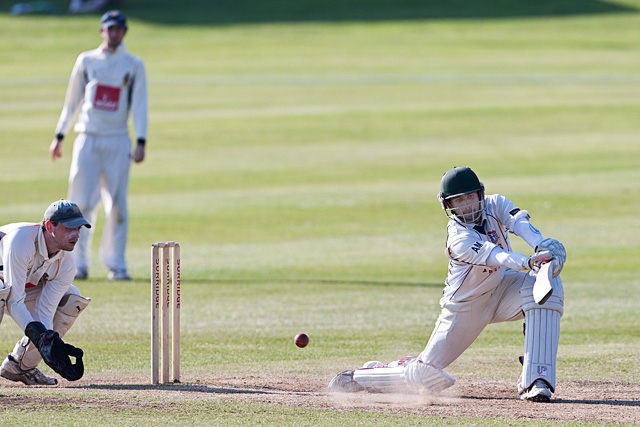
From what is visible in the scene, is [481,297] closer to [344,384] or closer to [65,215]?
[344,384]

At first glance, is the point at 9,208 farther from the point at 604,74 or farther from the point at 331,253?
the point at 604,74

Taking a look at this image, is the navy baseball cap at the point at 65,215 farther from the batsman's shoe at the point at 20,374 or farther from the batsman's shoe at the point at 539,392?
the batsman's shoe at the point at 539,392

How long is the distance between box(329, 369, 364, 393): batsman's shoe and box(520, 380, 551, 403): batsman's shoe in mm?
1062

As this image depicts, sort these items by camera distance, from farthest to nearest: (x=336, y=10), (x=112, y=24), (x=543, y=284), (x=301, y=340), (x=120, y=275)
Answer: (x=336, y=10) → (x=120, y=275) → (x=112, y=24) → (x=301, y=340) → (x=543, y=284)

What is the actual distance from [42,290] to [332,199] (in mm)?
10573

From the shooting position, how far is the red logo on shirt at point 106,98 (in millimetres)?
12134

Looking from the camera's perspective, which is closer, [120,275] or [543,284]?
[543,284]

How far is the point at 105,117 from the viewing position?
12.2 m

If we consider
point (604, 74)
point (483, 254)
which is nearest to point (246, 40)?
point (604, 74)

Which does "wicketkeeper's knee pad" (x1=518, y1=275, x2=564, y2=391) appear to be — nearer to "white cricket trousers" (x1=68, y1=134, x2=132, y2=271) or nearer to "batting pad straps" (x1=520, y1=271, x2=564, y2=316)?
"batting pad straps" (x1=520, y1=271, x2=564, y2=316)

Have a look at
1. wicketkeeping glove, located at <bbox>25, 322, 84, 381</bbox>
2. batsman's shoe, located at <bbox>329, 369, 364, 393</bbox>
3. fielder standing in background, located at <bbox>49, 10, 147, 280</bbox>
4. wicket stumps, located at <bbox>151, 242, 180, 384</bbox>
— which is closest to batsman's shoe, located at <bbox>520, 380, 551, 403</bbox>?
batsman's shoe, located at <bbox>329, 369, 364, 393</bbox>

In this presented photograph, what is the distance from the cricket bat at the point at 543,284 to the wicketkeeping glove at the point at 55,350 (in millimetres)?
2613

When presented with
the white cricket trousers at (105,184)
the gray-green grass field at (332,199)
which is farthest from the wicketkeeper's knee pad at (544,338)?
the white cricket trousers at (105,184)

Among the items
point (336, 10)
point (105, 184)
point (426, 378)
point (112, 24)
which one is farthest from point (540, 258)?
point (336, 10)
